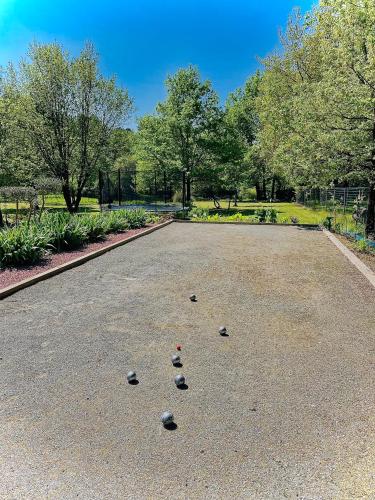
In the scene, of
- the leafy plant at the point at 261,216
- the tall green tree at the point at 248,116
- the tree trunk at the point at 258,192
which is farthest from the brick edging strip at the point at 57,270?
the tree trunk at the point at 258,192

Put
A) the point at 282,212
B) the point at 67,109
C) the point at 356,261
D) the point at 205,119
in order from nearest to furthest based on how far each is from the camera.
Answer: the point at 356,261, the point at 67,109, the point at 205,119, the point at 282,212

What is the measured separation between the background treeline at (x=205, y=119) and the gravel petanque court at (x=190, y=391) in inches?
262

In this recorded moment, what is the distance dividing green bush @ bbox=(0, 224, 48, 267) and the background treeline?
4.48m

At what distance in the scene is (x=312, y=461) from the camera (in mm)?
2268

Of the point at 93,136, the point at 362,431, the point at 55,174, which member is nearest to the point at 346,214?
the point at 93,136

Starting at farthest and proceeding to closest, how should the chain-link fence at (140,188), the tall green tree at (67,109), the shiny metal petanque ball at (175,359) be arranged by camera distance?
1. the chain-link fence at (140,188)
2. the tall green tree at (67,109)
3. the shiny metal petanque ball at (175,359)

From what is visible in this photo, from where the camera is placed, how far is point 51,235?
8508 millimetres

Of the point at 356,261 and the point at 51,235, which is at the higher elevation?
the point at 51,235

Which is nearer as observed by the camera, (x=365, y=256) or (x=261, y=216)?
(x=365, y=256)

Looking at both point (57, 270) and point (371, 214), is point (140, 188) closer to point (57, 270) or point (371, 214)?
point (371, 214)

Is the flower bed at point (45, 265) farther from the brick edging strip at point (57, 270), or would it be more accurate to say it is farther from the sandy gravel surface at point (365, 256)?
the sandy gravel surface at point (365, 256)

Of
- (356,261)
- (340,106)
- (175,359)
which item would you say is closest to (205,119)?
(340,106)

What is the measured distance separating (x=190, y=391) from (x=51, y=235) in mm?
6504

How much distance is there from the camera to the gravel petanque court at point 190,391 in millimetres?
2154
